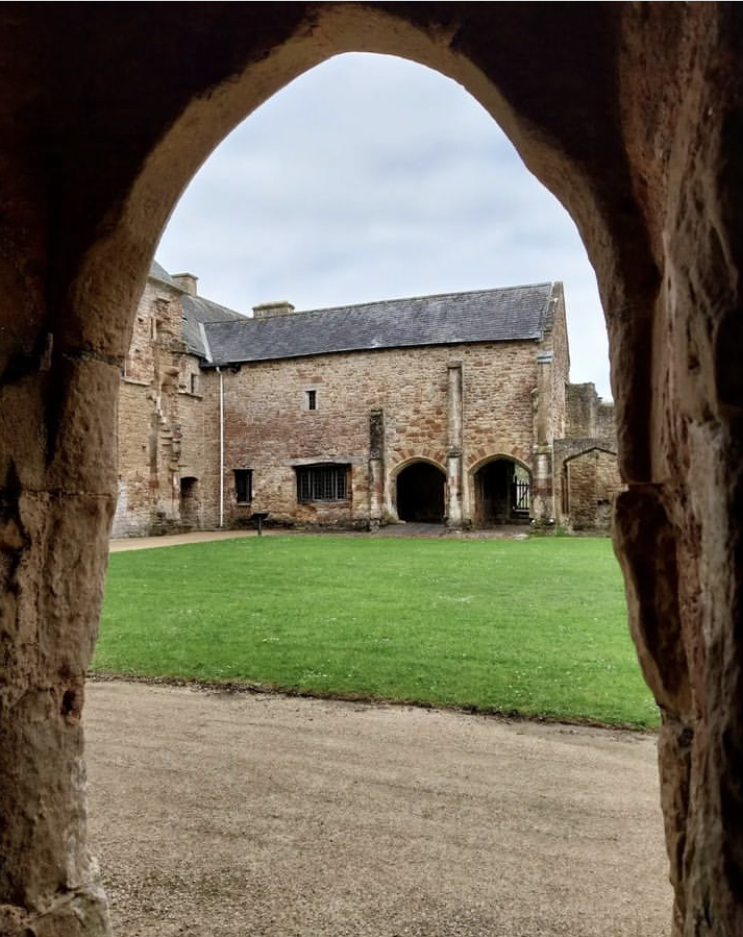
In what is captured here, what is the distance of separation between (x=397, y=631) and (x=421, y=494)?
840 inches

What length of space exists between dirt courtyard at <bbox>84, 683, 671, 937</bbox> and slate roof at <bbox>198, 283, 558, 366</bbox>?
20.6 m

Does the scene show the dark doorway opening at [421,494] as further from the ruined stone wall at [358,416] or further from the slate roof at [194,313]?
the slate roof at [194,313]

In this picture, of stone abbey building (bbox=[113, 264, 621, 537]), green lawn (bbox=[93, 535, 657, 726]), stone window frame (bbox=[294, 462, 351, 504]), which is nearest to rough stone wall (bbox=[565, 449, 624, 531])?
stone abbey building (bbox=[113, 264, 621, 537])

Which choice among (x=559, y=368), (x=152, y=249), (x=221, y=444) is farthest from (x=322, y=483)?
(x=152, y=249)

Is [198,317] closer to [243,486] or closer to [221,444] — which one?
[221,444]

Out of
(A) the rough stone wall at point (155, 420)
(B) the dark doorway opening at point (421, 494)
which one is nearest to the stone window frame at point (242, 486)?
(A) the rough stone wall at point (155, 420)

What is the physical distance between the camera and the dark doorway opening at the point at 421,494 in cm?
2927

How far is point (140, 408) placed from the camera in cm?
2447

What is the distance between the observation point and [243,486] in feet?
92.0

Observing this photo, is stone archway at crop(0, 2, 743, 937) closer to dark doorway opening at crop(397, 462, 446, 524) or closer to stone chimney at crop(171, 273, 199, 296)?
dark doorway opening at crop(397, 462, 446, 524)

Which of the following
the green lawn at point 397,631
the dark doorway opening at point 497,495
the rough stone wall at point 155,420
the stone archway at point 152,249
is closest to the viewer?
the stone archway at point 152,249

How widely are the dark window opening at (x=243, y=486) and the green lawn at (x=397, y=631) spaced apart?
498 inches

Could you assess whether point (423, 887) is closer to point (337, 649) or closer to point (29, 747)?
point (29, 747)

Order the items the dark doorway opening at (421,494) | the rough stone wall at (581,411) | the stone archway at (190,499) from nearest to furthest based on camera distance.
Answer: the stone archway at (190,499), the dark doorway opening at (421,494), the rough stone wall at (581,411)
